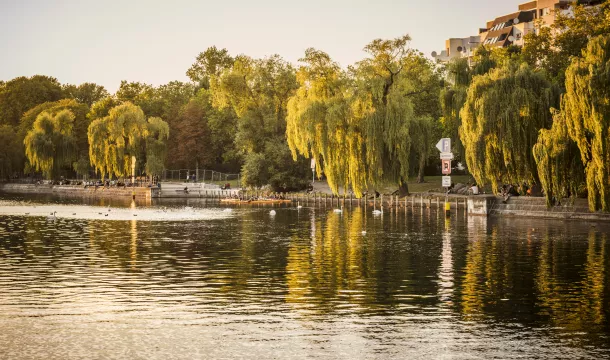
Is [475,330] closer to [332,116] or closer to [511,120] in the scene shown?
[511,120]

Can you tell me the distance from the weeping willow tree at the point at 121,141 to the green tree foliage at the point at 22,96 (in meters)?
62.6

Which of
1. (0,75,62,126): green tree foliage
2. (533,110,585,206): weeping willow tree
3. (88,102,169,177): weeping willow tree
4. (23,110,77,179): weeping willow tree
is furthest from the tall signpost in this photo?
(0,75,62,126): green tree foliage

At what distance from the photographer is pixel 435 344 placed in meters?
17.8

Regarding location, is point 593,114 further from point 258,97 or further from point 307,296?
point 258,97

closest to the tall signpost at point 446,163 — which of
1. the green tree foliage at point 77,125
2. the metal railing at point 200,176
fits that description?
the metal railing at point 200,176

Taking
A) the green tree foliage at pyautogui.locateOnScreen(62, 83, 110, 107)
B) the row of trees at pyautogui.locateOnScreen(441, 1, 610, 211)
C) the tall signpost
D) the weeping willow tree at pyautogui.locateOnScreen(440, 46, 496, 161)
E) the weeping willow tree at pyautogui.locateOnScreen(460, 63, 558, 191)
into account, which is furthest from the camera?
the green tree foliage at pyautogui.locateOnScreen(62, 83, 110, 107)

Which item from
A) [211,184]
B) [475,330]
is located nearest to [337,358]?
[475,330]

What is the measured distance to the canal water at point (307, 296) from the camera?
17750mm

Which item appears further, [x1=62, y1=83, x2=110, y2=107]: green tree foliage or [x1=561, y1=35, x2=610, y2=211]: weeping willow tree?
[x1=62, y1=83, x2=110, y2=107]: green tree foliage

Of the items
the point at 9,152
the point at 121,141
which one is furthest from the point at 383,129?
the point at 9,152

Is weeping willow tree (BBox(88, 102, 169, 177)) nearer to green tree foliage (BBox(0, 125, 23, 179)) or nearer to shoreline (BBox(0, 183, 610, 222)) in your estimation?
shoreline (BBox(0, 183, 610, 222))

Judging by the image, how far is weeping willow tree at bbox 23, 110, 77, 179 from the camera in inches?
5054

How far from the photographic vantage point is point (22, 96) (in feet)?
564

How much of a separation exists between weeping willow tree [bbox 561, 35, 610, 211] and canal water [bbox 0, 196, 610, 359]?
2.91 m
